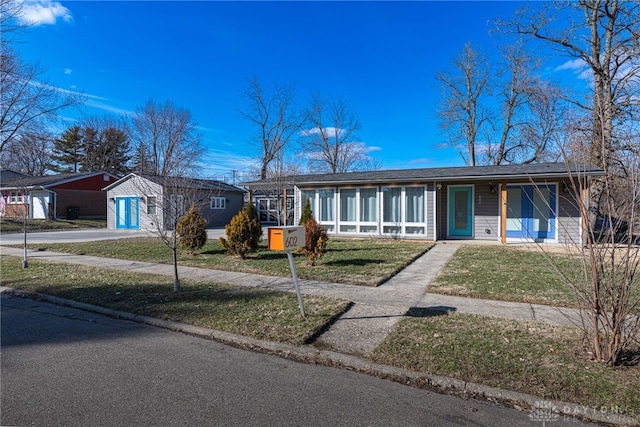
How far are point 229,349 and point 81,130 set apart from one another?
51.4 m

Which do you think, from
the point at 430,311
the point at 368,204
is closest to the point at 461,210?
the point at 368,204

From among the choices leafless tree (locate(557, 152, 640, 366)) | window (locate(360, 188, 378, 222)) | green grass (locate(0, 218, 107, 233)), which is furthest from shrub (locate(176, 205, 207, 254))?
green grass (locate(0, 218, 107, 233))

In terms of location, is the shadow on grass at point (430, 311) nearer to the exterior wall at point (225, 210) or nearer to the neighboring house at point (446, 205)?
the neighboring house at point (446, 205)

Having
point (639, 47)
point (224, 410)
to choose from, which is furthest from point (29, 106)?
point (639, 47)

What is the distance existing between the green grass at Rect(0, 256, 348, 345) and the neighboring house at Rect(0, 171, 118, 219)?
25408 millimetres

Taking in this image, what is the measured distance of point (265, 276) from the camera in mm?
7855

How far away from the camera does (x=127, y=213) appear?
24.3 metres

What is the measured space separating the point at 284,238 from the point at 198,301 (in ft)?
7.30

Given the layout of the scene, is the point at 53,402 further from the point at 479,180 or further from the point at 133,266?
the point at 479,180

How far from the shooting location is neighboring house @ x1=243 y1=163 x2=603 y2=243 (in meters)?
13.7

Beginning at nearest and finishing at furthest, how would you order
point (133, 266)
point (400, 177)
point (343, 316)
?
point (343, 316)
point (133, 266)
point (400, 177)

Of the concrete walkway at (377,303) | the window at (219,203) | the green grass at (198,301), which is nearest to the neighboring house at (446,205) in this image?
the concrete walkway at (377,303)

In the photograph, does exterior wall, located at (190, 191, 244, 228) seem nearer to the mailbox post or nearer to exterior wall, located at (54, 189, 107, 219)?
exterior wall, located at (54, 189, 107, 219)

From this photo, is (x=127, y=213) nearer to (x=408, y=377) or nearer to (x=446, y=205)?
(x=446, y=205)
